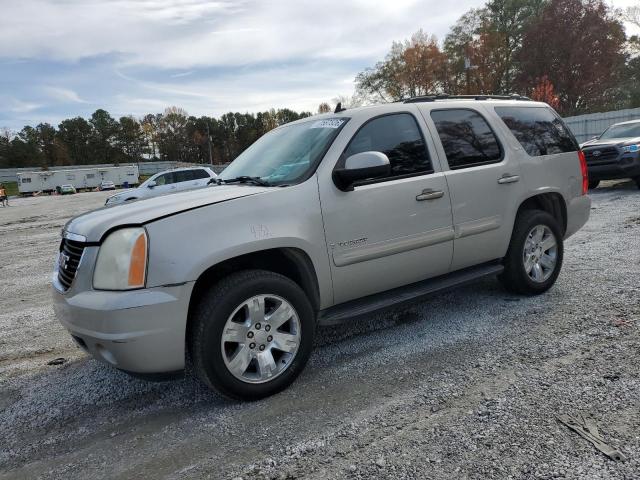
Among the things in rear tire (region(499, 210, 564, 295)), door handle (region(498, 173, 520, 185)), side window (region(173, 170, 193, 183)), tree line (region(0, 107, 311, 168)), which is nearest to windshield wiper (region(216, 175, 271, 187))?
door handle (region(498, 173, 520, 185))

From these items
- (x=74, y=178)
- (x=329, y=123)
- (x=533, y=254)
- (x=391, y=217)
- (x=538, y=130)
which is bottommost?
(x=533, y=254)

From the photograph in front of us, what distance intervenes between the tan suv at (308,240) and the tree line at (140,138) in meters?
86.9

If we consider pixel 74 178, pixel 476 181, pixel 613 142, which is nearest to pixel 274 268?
pixel 476 181

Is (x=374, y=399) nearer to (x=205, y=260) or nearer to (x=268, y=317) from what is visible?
(x=268, y=317)

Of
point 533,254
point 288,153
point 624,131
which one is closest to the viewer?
point 288,153

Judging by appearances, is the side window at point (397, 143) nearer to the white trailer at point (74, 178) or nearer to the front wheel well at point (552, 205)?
the front wheel well at point (552, 205)

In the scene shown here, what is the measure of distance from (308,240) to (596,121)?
25.5 m

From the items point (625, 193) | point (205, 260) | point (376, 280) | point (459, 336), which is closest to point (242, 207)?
point (205, 260)

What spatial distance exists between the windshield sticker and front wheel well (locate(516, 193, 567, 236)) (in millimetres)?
2127

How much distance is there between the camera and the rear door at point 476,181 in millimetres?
3826

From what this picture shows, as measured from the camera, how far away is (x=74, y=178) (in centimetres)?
6406

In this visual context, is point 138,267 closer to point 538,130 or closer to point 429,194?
point 429,194

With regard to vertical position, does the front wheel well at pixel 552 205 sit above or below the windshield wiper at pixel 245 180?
below

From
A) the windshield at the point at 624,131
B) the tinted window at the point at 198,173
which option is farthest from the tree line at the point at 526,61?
the windshield at the point at 624,131
